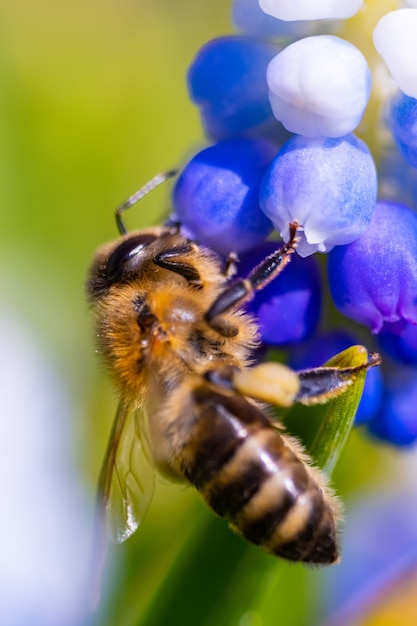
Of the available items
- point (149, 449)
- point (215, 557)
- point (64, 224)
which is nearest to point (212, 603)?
point (215, 557)

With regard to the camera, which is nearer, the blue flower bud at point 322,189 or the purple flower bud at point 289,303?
the blue flower bud at point 322,189

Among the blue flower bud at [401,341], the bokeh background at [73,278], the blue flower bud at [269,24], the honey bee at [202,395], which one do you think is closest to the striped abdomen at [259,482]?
the honey bee at [202,395]

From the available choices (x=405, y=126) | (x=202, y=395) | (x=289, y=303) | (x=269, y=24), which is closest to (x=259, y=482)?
(x=202, y=395)

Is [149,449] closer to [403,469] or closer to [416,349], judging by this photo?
[416,349]

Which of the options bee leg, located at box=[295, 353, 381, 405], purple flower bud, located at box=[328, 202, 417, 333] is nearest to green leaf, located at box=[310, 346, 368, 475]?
bee leg, located at box=[295, 353, 381, 405]

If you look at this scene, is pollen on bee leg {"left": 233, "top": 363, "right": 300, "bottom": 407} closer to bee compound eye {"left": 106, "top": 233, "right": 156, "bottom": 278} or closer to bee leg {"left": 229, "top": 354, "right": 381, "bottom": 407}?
bee leg {"left": 229, "top": 354, "right": 381, "bottom": 407}

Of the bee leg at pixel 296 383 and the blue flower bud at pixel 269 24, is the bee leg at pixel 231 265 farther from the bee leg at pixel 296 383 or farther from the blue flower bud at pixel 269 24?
the blue flower bud at pixel 269 24

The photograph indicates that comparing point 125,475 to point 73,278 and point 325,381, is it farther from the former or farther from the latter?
point 73,278
